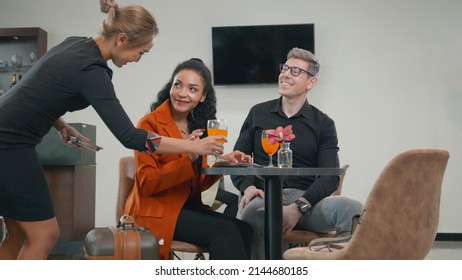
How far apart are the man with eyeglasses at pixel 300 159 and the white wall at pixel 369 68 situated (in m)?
2.75

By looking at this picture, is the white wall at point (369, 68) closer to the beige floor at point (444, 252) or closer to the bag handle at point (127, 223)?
the beige floor at point (444, 252)

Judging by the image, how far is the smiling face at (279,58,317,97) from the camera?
2.89 meters

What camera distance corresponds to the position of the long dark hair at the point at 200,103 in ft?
8.21

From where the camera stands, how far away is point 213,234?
222 centimetres

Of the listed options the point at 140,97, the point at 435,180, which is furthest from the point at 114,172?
the point at 435,180

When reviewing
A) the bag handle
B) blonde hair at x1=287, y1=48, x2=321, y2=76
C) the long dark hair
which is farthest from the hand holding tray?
blonde hair at x1=287, y1=48, x2=321, y2=76

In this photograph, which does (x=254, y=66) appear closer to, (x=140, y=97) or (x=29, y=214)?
(x=140, y=97)

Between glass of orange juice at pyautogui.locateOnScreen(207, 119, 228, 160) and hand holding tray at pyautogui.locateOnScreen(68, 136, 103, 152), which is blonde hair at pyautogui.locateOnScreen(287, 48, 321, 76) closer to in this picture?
glass of orange juice at pyautogui.locateOnScreen(207, 119, 228, 160)

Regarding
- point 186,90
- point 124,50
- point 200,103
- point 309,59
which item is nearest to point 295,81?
point 309,59

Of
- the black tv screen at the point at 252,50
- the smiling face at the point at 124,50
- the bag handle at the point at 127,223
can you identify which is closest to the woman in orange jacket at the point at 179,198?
the bag handle at the point at 127,223

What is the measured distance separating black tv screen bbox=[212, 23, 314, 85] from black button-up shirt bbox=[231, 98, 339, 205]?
105 inches

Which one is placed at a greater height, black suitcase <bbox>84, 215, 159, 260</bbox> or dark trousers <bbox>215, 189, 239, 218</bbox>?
black suitcase <bbox>84, 215, 159, 260</bbox>

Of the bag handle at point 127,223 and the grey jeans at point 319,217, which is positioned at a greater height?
the bag handle at point 127,223

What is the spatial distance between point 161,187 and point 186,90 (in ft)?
1.53
